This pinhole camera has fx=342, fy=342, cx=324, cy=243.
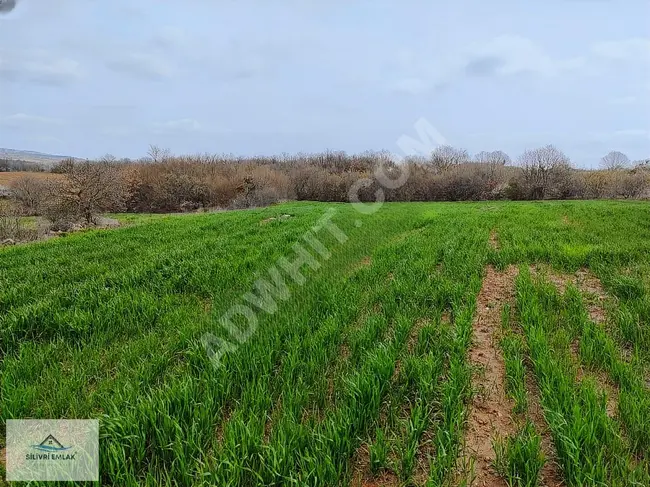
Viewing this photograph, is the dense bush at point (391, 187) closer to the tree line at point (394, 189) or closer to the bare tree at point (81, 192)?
the tree line at point (394, 189)

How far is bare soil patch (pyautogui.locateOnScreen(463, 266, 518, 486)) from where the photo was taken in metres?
2.36

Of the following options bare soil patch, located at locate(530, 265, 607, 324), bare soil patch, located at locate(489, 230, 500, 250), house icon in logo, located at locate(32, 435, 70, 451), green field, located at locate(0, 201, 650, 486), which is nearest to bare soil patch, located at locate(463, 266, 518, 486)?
green field, located at locate(0, 201, 650, 486)

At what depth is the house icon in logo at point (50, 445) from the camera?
2.45 m

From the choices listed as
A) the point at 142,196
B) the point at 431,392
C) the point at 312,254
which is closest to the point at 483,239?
the point at 312,254

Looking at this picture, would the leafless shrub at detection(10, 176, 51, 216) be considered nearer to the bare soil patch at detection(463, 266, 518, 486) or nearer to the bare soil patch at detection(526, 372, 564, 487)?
the bare soil patch at detection(463, 266, 518, 486)

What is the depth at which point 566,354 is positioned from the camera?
3559 millimetres

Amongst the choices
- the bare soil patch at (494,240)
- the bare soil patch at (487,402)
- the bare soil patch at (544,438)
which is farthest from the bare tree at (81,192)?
the bare soil patch at (544,438)

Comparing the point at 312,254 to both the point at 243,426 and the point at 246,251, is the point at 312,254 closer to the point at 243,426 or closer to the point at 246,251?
the point at 246,251

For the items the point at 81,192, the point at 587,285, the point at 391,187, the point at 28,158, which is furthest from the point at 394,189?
the point at 28,158

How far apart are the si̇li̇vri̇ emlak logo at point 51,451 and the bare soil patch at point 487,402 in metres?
2.75

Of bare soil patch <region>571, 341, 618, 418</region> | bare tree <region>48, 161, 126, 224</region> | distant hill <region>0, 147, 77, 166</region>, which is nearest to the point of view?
bare soil patch <region>571, 341, 618, 418</region>

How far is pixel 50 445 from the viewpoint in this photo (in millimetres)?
2492

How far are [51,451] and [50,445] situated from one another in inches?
3.0

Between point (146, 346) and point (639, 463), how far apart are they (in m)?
4.39
